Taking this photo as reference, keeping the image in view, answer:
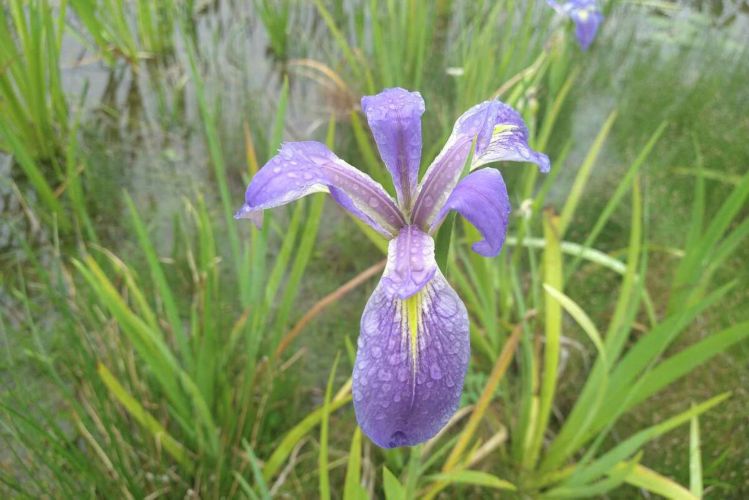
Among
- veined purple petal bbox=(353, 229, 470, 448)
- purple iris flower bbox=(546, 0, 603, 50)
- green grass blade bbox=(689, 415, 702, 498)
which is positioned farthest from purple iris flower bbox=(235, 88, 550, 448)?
purple iris flower bbox=(546, 0, 603, 50)

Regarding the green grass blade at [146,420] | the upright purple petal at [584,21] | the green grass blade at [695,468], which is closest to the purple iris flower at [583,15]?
the upright purple petal at [584,21]

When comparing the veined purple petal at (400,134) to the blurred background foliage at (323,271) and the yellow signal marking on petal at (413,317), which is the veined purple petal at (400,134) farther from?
the blurred background foliage at (323,271)

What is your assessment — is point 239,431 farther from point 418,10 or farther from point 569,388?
point 418,10

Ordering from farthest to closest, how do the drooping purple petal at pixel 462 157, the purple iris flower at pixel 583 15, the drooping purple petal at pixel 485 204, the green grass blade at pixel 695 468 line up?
the purple iris flower at pixel 583 15, the green grass blade at pixel 695 468, the drooping purple petal at pixel 462 157, the drooping purple petal at pixel 485 204

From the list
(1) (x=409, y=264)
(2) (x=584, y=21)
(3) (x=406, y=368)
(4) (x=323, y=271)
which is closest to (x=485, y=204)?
(1) (x=409, y=264)

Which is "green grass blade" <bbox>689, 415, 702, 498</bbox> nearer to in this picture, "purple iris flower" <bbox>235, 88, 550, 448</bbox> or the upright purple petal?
"purple iris flower" <bbox>235, 88, 550, 448</bbox>

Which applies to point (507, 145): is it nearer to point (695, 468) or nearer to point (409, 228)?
point (409, 228)

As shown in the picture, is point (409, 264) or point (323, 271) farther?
point (323, 271)
